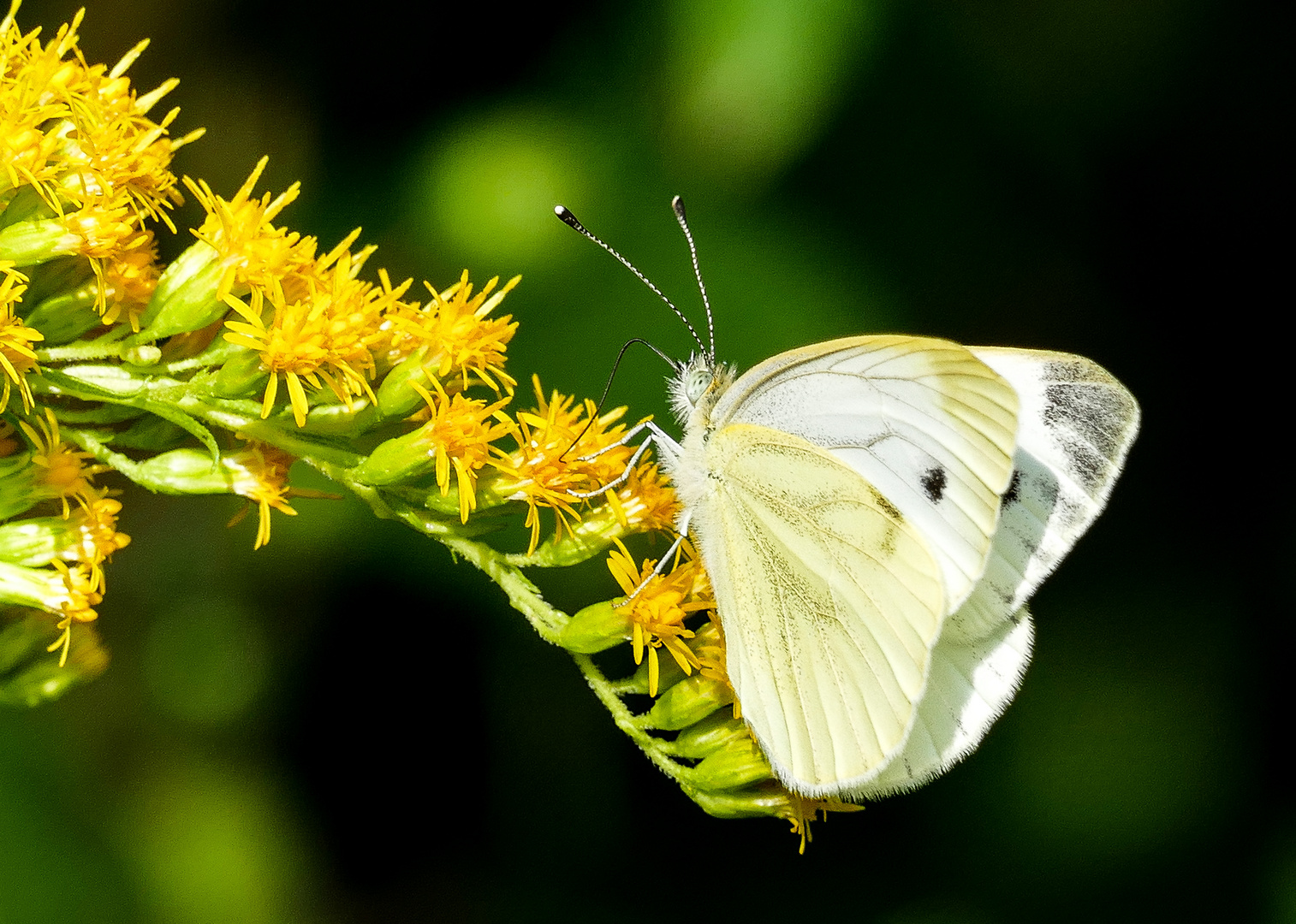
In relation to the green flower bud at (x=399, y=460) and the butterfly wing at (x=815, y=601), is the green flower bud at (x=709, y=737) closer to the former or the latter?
the butterfly wing at (x=815, y=601)

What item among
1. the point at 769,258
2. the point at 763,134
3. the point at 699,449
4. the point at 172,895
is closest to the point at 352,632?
the point at 172,895

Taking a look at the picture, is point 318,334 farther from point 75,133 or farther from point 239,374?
point 75,133

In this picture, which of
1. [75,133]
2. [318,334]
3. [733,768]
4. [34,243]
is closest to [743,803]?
[733,768]

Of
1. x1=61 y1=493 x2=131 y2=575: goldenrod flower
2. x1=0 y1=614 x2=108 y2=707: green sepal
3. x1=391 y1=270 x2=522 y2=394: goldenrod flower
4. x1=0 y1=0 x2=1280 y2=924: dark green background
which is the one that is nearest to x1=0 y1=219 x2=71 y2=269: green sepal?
x1=61 y1=493 x2=131 y2=575: goldenrod flower

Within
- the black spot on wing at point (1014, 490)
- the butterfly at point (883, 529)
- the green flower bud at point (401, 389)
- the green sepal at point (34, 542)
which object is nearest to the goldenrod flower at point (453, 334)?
the green flower bud at point (401, 389)

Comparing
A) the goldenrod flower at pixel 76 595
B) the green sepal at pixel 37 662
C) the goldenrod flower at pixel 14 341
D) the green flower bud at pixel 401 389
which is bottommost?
the green sepal at pixel 37 662

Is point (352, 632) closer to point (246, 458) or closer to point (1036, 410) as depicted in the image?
point (246, 458)
